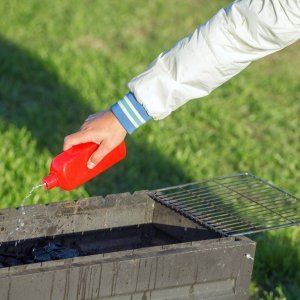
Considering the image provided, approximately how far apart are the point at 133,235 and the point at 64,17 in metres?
4.89

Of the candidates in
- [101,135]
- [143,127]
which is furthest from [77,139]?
[143,127]

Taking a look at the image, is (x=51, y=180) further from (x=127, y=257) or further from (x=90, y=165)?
(x=127, y=257)

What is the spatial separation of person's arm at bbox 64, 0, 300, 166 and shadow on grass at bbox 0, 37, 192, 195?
1923 mm

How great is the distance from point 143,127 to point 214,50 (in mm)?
2833

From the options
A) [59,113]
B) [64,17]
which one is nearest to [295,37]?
[59,113]

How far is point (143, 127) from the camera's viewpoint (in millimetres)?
6012

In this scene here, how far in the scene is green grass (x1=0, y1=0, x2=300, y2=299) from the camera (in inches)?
197

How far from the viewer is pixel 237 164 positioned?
567 cm

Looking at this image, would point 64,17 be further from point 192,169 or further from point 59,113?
point 192,169

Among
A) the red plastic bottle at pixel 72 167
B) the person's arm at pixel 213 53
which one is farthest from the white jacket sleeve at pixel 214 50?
the red plastic bottle at pixel 72 167

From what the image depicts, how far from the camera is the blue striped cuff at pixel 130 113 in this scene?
10.7 feet

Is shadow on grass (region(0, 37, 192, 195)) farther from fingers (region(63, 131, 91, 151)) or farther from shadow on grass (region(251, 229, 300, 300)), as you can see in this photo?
fingers (region(63, 131, 91, 151))

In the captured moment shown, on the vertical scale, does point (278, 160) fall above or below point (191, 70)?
below

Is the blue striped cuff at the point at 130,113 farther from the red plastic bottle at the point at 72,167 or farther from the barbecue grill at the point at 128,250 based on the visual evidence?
the barbecue grill at the point at 128,250
